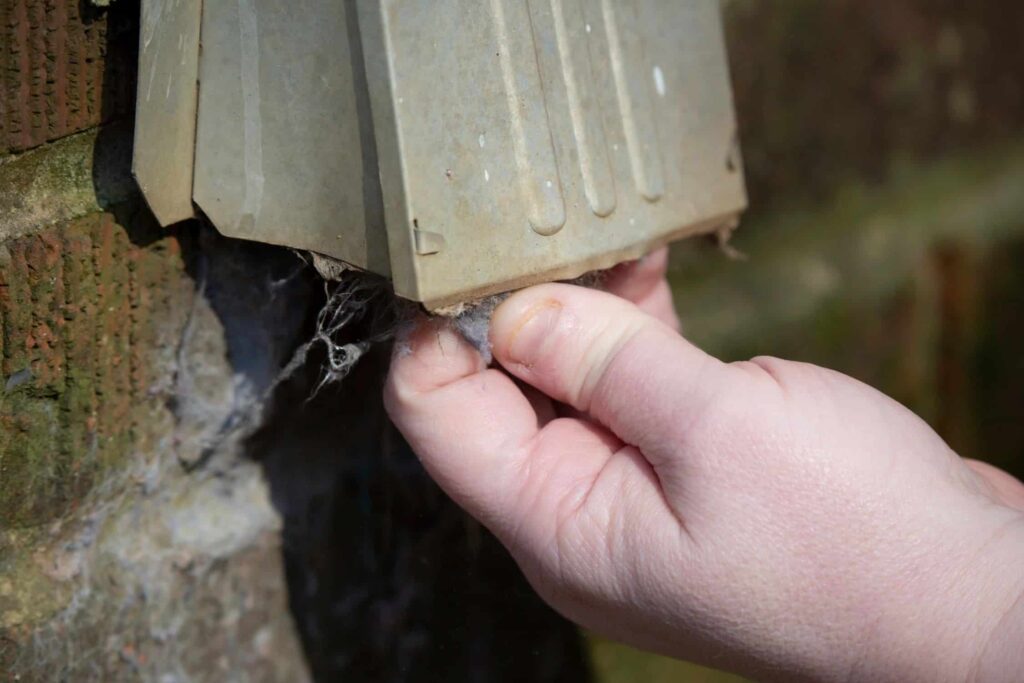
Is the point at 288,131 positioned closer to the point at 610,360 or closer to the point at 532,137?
the point at 532,137

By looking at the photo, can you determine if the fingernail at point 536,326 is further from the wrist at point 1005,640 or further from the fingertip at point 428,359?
the wrist at point 1005,640

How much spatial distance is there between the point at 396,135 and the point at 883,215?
1.41m

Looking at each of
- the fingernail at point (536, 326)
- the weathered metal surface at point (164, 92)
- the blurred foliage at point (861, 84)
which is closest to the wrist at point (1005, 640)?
the fingernail at point (536, 326)

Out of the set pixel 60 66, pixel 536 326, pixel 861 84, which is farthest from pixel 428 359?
pixel 861 84

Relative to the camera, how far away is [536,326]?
2.30 ft

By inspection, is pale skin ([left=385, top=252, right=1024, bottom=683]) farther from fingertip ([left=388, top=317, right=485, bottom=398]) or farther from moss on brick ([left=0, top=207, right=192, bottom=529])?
moss on brick ([left=0, top=207, right=192, bottom=529])

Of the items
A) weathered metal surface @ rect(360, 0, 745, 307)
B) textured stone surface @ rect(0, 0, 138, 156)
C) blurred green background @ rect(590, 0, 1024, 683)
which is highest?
textured stone surface @ rect(0, 0, 138, 156)

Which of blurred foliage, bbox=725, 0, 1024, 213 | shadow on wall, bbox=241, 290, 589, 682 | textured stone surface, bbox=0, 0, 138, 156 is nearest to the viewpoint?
textured stone surface, bbox=0, 0, 138, 156

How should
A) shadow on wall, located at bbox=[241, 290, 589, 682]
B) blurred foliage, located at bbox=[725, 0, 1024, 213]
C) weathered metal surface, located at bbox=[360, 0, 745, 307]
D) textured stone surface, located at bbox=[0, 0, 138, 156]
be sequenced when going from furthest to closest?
1. blurred foliage, located at bbox=[725, 0, 1024, 213]
2. shadow on wall, located at bbox=[241, 290, 589, 682]
3. textured stone surface, located at bbox=[0, 0, 138, 156]
4. weathered metal surface, located at bbox=[360, 0, 745, 307]

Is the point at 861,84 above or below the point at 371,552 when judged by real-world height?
above

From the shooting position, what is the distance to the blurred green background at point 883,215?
1.51m

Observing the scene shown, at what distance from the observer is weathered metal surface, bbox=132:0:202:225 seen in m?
0.66

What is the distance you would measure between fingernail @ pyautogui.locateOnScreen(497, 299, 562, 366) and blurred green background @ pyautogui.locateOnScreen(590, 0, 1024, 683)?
729mm

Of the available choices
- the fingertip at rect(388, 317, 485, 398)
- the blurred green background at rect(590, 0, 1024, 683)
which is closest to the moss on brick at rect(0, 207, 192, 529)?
the fingertip at rect(388, 317, 485, 398)
